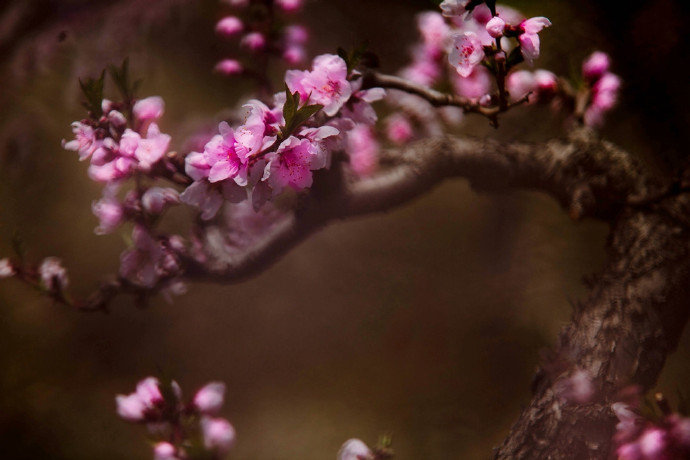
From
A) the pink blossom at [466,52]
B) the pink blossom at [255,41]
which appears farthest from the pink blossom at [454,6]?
the pink blossom at [255,41]

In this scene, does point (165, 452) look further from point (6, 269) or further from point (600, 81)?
point (600, 81)

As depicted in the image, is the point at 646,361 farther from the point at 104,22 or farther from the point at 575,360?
the point at 104,22

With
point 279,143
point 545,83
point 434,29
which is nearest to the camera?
point 279,143

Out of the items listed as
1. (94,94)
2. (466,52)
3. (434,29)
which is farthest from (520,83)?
(94,94)

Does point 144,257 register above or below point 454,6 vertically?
below

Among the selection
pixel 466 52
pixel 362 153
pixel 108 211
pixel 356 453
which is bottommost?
pixel 356 453

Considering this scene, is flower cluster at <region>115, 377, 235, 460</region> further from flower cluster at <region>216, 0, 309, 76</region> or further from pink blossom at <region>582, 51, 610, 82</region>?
pink blossom at <region>582, 51, 610, 82</region>

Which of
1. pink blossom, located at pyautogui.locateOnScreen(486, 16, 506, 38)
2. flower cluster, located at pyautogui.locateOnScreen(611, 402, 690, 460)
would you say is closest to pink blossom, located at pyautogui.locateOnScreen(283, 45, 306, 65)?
pink blossom, located at pyautogui.locateOnScreen(486, 16, 506, 38)
